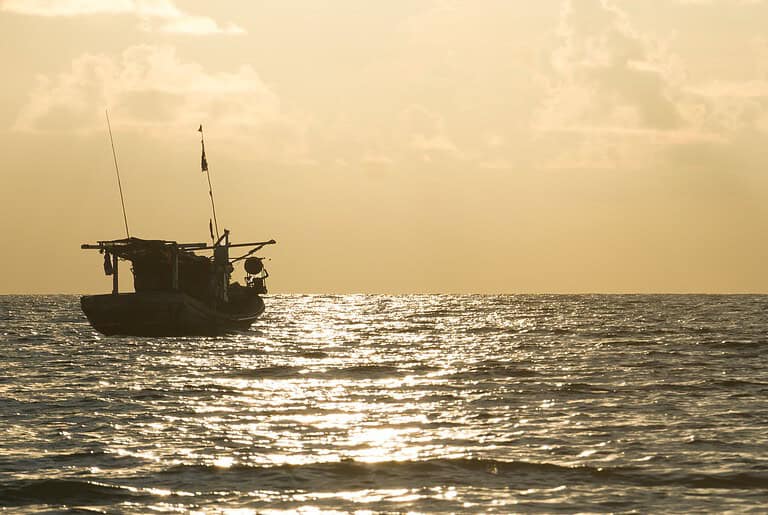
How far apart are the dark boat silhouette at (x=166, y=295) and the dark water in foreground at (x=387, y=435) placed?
14.7 m

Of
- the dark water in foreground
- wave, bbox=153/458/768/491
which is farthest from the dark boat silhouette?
wave, bbox=153/458/768/491

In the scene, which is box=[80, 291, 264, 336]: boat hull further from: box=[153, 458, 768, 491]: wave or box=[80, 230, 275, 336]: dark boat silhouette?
box=[153, 458, 768, 491]: wave

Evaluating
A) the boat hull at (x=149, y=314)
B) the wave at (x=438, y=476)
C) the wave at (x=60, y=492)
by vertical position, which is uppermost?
the boat hull at (x=149, y=314)

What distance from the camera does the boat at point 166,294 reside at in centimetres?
5306

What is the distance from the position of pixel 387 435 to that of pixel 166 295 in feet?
115

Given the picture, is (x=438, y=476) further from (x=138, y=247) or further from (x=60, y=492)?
(x=138, y=247)

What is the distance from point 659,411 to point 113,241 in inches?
1460

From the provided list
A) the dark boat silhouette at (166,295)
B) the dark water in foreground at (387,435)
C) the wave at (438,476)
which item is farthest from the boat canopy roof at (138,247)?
the wave at (438,476)

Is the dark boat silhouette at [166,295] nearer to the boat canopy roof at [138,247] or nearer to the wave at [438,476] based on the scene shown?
the boat canopy roof at [138,247]

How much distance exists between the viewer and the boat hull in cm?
5275

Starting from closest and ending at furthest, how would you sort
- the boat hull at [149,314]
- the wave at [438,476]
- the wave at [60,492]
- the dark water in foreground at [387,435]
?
1. the wave at [60,492]
2. the dark water in foreground at [387,435]
3. the wave at [438,476]
4. the boat hull at [149,314]

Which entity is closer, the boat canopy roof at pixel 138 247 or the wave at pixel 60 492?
the wave at pixel 60 492

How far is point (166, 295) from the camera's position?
52938 millimetres

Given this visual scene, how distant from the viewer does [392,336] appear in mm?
62219
